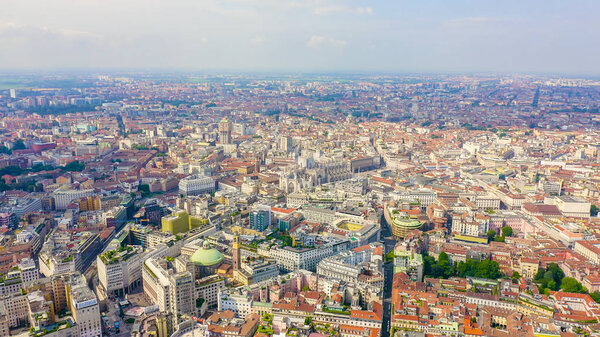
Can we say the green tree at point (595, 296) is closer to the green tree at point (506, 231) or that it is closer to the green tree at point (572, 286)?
the green tree at point (572, 286)

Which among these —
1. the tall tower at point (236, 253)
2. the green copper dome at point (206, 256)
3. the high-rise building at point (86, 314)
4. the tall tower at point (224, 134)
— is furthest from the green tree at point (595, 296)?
the tall tower at point (224, 134)

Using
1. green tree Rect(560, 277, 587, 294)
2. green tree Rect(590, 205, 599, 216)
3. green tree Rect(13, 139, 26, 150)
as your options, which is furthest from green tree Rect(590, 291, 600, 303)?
green tree Rect(13, 139, 26, 150)

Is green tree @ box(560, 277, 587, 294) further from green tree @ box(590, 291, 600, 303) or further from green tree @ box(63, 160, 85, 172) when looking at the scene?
green tree @ box(63, 160, 85, 172)

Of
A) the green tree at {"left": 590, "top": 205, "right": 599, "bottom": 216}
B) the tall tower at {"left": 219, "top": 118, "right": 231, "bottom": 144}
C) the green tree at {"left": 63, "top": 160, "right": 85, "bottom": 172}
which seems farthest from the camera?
the tall tower at {"left": 219, "top": 118, "right": 231, "bottom": 144}

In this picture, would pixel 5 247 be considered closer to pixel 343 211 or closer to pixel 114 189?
pixel 114 189

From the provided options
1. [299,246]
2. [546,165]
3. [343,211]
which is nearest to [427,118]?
[546,165]

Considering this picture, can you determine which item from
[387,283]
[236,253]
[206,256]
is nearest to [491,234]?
[387,283]

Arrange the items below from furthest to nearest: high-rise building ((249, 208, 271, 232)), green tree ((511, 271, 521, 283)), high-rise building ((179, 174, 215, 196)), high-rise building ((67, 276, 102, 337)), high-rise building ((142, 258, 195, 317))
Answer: high-rise building ((179, 174, 215, 196)), high-rise building ((249, 208, 271, 232)), green tree ((511, 271, 521, 283)), high-rise building ((142, 258, 195, 317)), high-rise building ((67, 276, 102, 337))

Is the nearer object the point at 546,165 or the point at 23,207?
the point at 23,207
